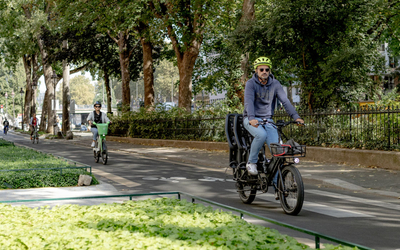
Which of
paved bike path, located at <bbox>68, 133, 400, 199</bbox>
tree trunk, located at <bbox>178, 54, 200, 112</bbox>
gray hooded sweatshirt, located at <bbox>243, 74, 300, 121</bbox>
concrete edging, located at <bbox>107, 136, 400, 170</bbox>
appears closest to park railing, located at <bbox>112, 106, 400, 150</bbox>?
concrete edging, located at <bbox>107, 136, 400, 170</bbox>

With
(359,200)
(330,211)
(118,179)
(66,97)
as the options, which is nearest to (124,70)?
(66,97)

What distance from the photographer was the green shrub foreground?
145 inches

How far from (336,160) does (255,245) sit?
10.0 metres

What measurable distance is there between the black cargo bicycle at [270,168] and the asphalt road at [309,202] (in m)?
0.22

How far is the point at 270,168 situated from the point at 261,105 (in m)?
0.98

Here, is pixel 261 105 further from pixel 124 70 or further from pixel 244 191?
pixel 124 70

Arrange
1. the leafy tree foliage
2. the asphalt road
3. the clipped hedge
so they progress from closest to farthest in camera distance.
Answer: the asphalt road < the clipped hedge < the leafy tree foliage

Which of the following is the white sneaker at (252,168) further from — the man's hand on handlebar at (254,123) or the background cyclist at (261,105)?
the man's hand on handlebar at (254,123)

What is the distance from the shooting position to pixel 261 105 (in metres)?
6.97

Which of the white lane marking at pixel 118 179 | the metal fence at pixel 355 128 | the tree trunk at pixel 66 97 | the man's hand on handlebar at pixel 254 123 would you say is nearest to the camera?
the man's hand on handlebar at pixel 254 123

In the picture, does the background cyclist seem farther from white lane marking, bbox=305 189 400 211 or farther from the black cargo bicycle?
white lane marking, bbox=305 189 400 211

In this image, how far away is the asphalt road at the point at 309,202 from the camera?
5.27m

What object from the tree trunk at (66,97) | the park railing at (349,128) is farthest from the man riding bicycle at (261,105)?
the tree trunk at (66,97)

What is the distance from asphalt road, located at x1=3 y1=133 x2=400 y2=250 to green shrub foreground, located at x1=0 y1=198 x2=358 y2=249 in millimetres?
706
